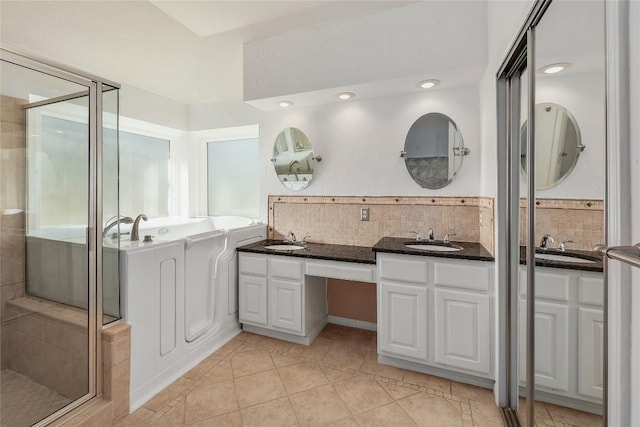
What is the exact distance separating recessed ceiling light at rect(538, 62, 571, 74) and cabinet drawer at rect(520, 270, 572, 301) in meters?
0.71

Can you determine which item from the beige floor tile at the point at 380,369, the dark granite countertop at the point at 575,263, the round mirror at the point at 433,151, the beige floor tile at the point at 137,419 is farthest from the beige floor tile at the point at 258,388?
the round mirror at the point at 433,151

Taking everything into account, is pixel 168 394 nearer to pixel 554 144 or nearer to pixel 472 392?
pixel 472 392

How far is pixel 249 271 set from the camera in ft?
8.86

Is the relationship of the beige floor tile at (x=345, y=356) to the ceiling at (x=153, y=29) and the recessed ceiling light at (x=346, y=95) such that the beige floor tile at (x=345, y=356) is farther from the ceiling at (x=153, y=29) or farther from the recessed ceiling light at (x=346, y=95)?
the ceiling at (x=153, y=29)

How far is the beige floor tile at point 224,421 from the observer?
1675 mm

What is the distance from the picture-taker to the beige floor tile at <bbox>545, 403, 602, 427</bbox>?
0.84m

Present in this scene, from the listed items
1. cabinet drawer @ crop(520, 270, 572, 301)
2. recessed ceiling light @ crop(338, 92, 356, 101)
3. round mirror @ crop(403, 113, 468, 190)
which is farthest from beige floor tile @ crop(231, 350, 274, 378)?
recessed ceiling light @ crop(338, 92, 356, 101)

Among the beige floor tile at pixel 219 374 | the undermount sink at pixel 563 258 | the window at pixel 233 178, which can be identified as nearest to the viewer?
the undermount sink at pixel 563 258

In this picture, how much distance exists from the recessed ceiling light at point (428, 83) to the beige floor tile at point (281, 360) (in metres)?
2.41

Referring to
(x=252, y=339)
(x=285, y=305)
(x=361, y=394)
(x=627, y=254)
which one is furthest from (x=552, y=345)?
(x=252, y=339)

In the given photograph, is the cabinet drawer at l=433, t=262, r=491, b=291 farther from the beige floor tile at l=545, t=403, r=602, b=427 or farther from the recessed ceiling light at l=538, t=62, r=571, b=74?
the recessed ceiling light at l=538, t=62, r=571, b=74

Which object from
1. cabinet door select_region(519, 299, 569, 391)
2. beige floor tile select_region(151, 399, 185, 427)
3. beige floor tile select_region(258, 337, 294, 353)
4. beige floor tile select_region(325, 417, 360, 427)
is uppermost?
cabinet door select_region(519, 299, 569, 391)

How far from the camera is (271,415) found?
1.76 m

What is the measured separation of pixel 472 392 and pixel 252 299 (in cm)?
182
